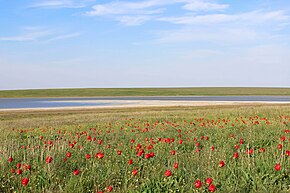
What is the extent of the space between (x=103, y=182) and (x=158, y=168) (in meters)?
1.09

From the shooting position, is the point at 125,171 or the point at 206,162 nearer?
the point at 125,171

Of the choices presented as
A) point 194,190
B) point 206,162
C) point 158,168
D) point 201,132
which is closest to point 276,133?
point 201,132

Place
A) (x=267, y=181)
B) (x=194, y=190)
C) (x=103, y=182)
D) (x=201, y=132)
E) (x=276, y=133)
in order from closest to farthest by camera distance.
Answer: (x=194, y=190) < (x=267, y=181) < (x=103, y=182) < (x=276, y=133) < (x=201, y=132)

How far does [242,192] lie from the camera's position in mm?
5574

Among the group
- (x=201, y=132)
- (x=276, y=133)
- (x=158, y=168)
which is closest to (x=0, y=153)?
(x=158, y=168)

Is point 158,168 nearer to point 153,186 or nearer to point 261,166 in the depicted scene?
point 153,186

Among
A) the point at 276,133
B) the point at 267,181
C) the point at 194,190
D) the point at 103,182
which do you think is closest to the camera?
the point at 194,190

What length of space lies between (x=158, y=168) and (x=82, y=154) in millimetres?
2165

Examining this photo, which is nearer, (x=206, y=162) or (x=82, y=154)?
(x=206, y=162)

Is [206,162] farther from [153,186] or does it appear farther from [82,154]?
[82,154]

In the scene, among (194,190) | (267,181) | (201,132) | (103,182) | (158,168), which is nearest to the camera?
(194,190)

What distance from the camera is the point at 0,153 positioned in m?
7.60

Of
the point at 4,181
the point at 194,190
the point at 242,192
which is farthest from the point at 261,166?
the point at 4,181

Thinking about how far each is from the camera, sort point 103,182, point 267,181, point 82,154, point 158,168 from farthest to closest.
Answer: point 82,154 → point 158,168 → point 103,182 → point 267,181
